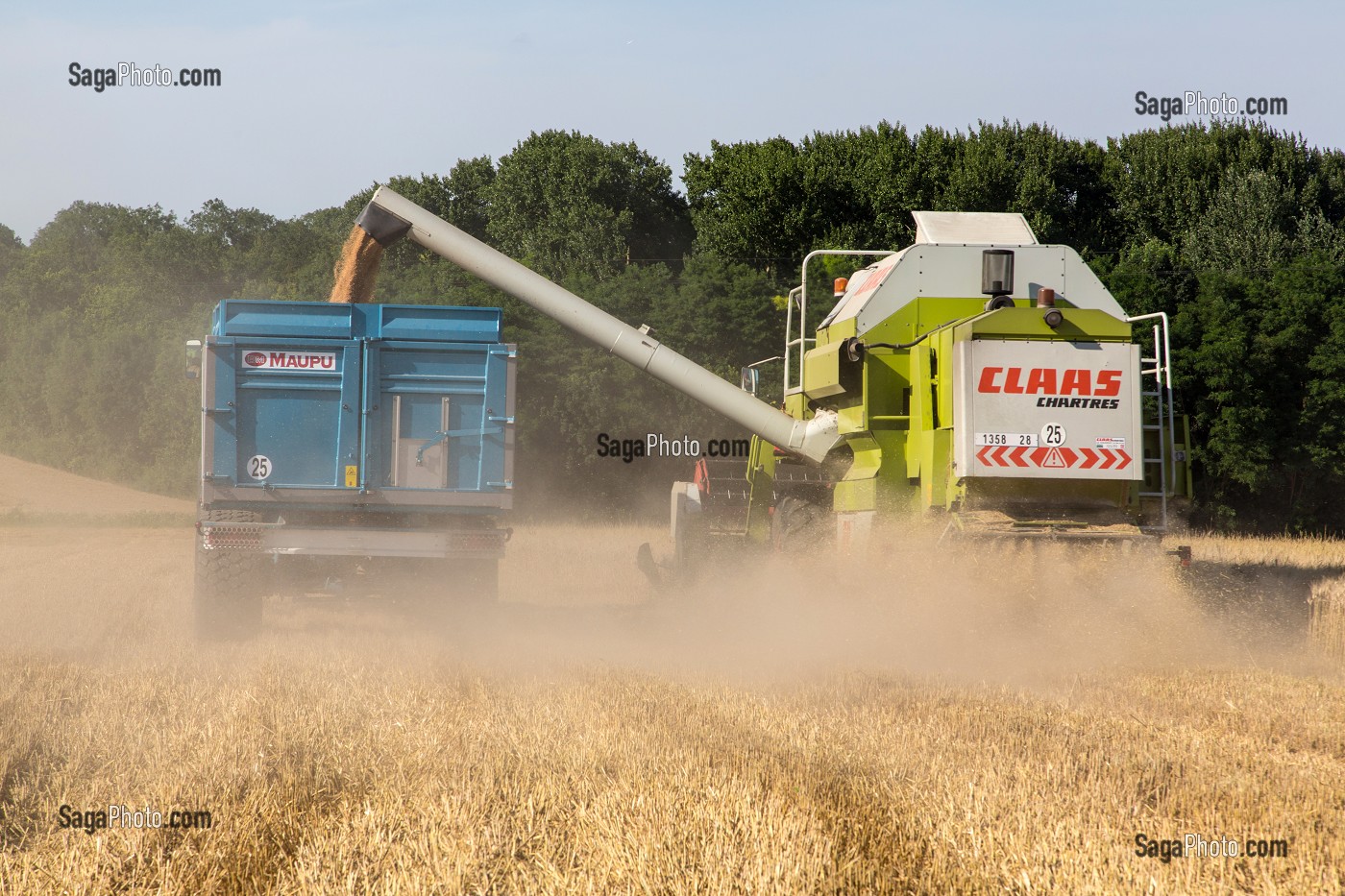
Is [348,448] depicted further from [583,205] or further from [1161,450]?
[583,205]

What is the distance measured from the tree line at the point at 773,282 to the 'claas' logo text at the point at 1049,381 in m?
14.6

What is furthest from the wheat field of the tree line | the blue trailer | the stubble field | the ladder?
the tree line

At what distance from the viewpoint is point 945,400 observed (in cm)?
877

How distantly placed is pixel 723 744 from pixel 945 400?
395 centimetres

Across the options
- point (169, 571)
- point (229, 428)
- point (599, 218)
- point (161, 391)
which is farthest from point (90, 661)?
point (599, 218)

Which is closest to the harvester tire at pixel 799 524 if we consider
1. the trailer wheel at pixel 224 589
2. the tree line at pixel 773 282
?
the trailer wheel at pixel 224 589

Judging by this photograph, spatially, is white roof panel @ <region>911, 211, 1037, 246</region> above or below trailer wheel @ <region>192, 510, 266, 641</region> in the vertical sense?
above

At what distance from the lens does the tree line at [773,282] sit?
29781 millimetres

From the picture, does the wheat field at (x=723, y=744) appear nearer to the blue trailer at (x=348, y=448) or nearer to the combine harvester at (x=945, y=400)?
the combine harvester at (x=945, y=400)

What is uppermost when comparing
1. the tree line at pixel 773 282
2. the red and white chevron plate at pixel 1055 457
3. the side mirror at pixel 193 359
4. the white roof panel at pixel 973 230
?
the tree line at pixel 773 282

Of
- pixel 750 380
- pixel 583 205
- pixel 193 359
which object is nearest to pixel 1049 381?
pixel 750 380

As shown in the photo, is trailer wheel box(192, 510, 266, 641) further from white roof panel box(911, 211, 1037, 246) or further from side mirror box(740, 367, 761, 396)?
white roof panel box(911, 211, 1037, 246)

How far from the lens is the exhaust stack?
10750mm

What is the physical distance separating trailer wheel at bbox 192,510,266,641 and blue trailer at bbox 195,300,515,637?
0.4 inches
